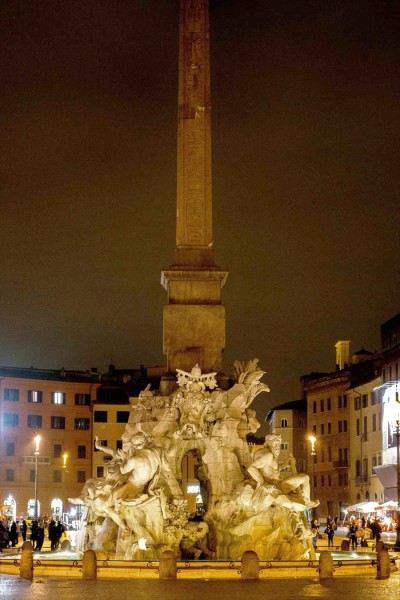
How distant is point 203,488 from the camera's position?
26.6m

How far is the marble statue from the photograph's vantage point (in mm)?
24547

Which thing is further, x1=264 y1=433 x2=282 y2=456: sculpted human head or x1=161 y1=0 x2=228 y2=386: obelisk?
x1=161 y1=0 x2=228 y2=386: obelisk

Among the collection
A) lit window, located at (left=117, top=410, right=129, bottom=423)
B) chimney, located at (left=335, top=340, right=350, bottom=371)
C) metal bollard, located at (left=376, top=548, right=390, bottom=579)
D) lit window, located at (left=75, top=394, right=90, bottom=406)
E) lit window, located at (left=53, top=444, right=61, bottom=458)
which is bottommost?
metal bollard, located at (left=376, top=548, right=390, bottom=579)

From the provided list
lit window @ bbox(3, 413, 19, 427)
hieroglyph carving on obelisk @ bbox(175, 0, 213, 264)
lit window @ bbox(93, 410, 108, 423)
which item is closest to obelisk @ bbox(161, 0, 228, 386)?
hieroglyph carving on obelisk @ bbox(175, 0, 213, 264)

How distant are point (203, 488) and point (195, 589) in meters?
7.57

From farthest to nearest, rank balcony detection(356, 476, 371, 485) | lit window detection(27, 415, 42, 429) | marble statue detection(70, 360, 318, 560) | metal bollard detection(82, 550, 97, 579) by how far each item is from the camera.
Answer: lit window detection(27, 415, 42, 429)
balcony detection(356, 476, 371, 485)
marble statue detection(70, 360, 318, 560)
metal bollard detection(82, 550, 97, 579)

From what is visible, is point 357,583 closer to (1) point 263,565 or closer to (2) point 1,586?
(1) point 263,565

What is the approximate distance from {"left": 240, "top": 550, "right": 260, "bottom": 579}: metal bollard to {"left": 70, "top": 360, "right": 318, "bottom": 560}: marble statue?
3796mm

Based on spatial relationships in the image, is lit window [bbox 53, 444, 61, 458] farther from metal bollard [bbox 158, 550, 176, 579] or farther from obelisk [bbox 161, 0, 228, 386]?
metal bollard [bbox 158, 550, 176, 579]

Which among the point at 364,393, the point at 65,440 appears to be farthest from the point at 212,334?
the point at 65,440

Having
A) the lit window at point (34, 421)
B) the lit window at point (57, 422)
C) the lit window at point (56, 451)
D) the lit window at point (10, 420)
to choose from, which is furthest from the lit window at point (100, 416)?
the lit window at point (10, 420)

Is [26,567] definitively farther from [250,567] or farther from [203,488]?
[203,488]

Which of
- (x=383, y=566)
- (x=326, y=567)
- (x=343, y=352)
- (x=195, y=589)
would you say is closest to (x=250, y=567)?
(x=326, y=567)

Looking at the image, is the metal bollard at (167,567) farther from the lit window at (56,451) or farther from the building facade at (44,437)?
the lit window at (56,451)
